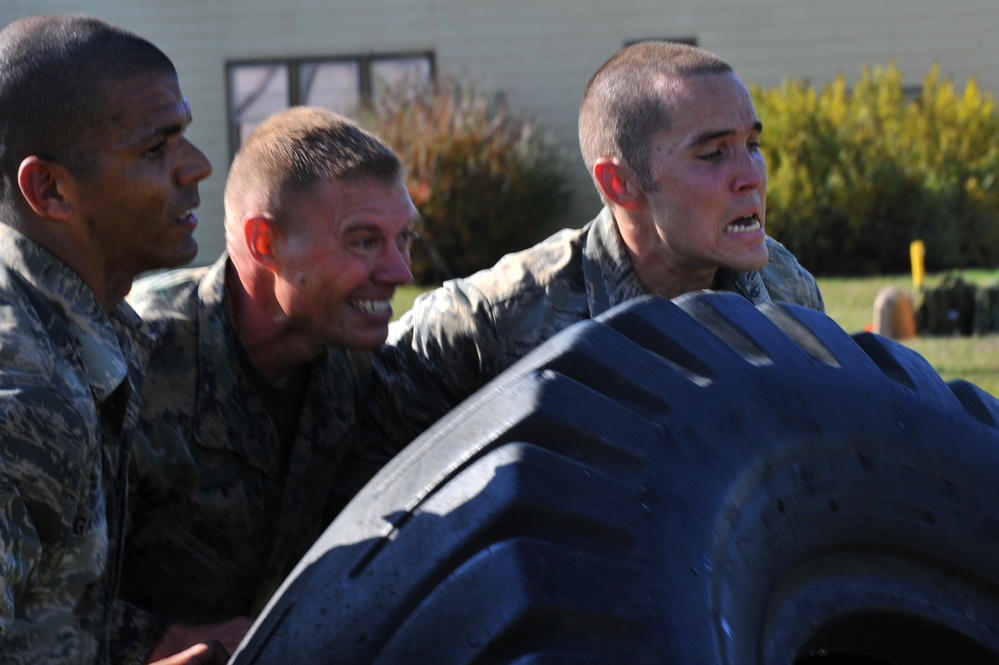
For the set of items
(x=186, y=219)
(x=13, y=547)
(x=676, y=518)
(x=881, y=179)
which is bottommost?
(x=881, y=179)

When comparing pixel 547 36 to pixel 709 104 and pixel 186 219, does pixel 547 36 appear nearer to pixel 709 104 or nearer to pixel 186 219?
pixel 709 104

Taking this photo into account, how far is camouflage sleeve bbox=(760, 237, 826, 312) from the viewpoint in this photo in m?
3.33

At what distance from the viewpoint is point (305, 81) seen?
1708 cm

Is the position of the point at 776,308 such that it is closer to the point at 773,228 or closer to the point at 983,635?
the point at 983,635

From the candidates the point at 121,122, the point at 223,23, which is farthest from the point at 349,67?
the point at 121,122

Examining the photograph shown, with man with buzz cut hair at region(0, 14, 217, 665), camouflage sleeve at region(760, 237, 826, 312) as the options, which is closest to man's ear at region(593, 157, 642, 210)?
camouflage sleeve at region(760, 237, 826, 312)

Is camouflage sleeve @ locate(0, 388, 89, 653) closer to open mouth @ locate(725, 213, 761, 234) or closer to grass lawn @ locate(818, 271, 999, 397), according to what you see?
open mouth @ locate(725, 213, 761, 234)

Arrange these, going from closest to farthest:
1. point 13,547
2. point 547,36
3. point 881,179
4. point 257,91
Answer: point 13,547 → point 881,179 → point 547,36 → point 257,91

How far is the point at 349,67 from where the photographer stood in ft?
55.8

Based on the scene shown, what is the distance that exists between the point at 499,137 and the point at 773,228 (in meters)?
3.21

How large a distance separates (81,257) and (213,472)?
601 mm

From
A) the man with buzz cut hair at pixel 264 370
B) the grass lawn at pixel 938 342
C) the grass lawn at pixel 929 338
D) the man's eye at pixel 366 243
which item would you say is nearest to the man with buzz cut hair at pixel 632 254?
the man with buzz cut hair at pixel 264 370

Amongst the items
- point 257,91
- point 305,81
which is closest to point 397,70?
point 305,81

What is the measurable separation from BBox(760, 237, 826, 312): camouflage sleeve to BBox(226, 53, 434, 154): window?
1354 centimetres
